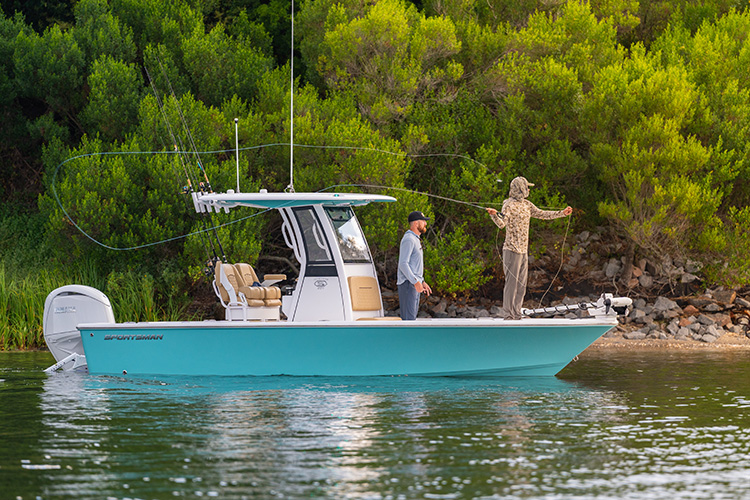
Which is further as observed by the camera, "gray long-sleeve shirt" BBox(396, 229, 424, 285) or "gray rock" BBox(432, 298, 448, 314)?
"gray rock" BBox(432, 298, 448, 314)

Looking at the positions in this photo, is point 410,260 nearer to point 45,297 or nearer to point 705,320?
point 45,297

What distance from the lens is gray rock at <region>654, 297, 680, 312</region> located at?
19.4 m

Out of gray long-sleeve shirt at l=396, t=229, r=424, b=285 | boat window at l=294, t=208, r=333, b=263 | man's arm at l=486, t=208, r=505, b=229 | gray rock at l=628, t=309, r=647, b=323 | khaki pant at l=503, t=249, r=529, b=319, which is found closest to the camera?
man's arm at l=486, t=208, r=505, b=229

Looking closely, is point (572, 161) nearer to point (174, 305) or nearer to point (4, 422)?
point (174, 305)

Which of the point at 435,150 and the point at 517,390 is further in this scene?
the point at 435,150

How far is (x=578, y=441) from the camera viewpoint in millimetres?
8359

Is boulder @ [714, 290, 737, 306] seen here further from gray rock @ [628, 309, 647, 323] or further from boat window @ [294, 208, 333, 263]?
boat window @ [294, 208, 333, 263]

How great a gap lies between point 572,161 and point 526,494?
47.3 feet

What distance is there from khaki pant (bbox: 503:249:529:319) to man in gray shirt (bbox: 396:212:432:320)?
936 millimetres

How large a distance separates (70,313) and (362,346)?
12.1ft

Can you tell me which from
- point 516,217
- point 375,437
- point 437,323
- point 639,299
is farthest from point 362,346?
point 639,299

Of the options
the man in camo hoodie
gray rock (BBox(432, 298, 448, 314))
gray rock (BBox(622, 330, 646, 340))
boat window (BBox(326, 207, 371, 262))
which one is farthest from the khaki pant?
gray rock (BBox(432, 298, 448, 314))

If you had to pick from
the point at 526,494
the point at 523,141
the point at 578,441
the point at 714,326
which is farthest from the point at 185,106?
the point at 526,494

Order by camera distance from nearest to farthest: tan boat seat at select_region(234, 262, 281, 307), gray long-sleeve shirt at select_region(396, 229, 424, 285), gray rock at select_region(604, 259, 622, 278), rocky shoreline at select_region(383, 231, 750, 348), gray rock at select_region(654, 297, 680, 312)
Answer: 1. gray long-sleeve shirt at select_region(396, 229, 424, 285)
2. tan boat seat at select_region(234, 262, 281, 307)
3. rocky shoreline at select_region(383, 231, 750, 348)
4. gray rock at select_region(654, 297, 680, 312)
5. gray rock at select_region(604, 259, 622, 278)
